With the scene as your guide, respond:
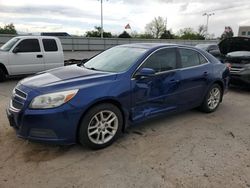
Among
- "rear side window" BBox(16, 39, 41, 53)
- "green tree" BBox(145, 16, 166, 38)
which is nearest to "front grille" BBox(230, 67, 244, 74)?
"rear side window" BBox(16, 39, 41, 53)

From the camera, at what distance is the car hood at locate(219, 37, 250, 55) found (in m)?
7.82

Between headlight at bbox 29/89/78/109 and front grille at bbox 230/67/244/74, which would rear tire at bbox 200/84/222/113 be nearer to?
front grille at bbox 230/67/244/74

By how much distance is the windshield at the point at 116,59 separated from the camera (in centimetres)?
403


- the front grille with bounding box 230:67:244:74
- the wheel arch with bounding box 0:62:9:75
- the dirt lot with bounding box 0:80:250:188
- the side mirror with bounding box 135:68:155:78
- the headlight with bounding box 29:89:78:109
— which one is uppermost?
the side mirror with bounding box 135:68:155:78

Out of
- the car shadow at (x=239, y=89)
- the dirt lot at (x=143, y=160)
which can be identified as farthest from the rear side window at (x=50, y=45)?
the car shadow at (x=239, y=89)

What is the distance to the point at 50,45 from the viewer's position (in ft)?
30.7

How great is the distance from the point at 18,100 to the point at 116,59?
5.82 feet

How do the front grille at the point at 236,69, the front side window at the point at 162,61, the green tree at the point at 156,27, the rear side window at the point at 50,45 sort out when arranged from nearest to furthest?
the front side window at the point at 162,61
the front grille at the point at 236,69
the rear side window at the point at 50,45
the green tree at the point at 156,27

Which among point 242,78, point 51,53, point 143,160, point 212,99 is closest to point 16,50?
point 51,53

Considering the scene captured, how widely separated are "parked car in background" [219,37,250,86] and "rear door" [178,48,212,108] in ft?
8.83

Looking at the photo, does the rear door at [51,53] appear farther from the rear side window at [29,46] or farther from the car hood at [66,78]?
the car hood at [66,78]

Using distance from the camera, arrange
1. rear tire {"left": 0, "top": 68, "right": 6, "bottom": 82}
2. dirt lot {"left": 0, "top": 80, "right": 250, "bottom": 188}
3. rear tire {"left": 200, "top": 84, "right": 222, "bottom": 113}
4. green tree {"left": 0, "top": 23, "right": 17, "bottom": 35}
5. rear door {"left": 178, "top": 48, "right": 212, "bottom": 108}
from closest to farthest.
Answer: dirt lot {"left": 0, "top": 80, "right": 250, "bottom": 188} < rear door {"left": 178, "top": 48, "right": 212, "bottom": 108} < rear tire {"left": 200, "top": 84, "right": 222, "bottom": 113} < rear tire {"left": 0, "top": 68, "right": 6, "bottom": 82} < green tree {"left": 0, "top": 23, "right": 17, "bottom": 35}

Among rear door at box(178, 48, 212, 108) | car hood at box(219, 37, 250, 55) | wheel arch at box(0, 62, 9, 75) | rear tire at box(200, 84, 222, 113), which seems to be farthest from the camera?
wheel arch at box(0, 62, 9, 75)

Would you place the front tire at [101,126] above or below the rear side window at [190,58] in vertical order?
below
